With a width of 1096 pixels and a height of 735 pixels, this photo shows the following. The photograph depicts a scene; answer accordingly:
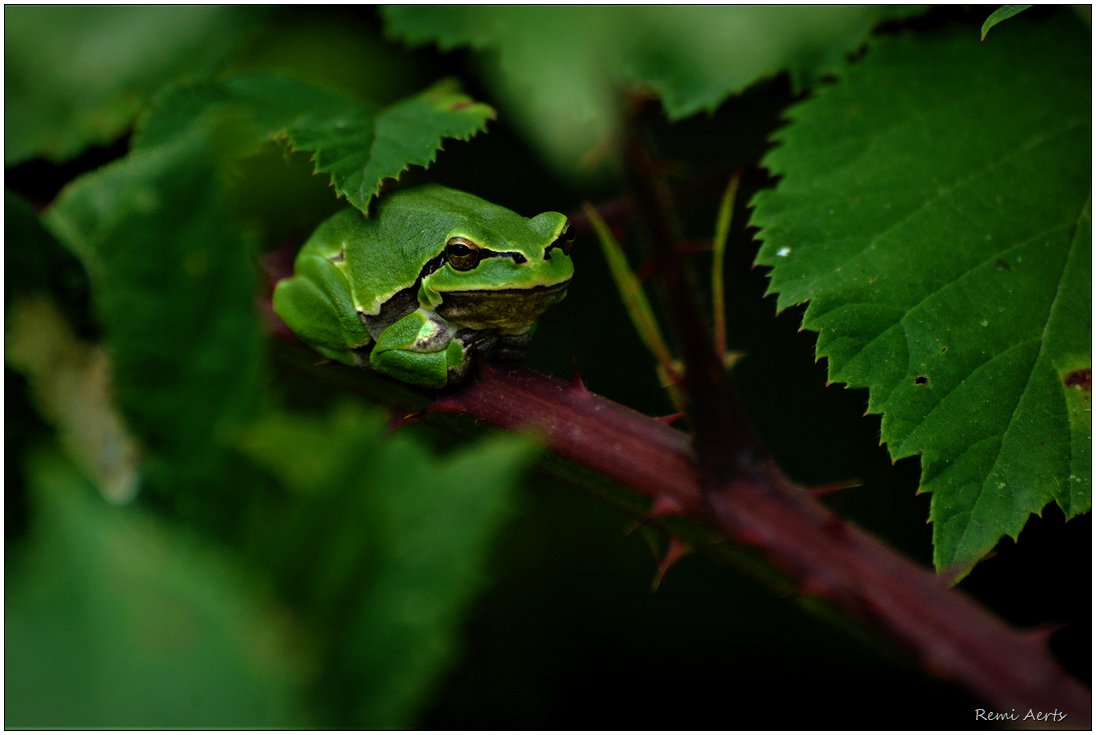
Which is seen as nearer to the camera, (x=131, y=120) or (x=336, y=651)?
(x=336, y=651)

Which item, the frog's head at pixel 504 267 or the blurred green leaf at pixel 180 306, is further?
the frog's head at pixel 504 267

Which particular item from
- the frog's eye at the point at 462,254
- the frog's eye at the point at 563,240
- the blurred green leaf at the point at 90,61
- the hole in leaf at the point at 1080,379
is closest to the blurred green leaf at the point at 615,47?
the frog's eye at the point at 563,240

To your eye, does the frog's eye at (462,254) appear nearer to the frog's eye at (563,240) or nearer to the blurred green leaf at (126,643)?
the frog's eye at (563,240)

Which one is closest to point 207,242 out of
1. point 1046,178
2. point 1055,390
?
point 1055,390

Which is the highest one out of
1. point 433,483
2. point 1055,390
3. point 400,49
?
point 433,483

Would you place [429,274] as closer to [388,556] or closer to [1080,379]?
[1080,379]

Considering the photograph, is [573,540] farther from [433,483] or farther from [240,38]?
[433,483]

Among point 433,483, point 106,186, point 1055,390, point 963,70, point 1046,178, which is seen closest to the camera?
point 433,483
